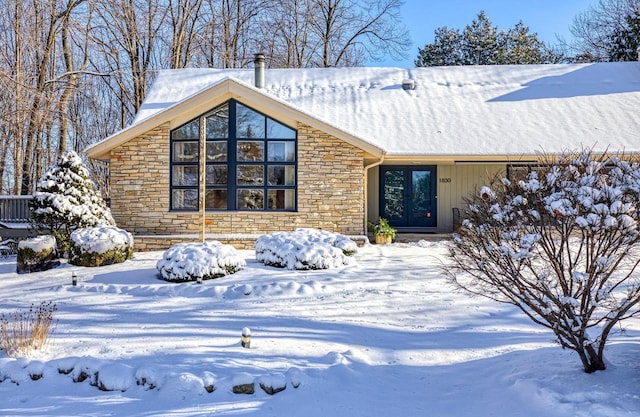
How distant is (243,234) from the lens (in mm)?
12109

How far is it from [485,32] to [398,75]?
1345 centimetres

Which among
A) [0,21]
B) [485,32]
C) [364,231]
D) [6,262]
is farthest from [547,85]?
[0,21]

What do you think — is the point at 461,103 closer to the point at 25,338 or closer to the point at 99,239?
the point at 99,239

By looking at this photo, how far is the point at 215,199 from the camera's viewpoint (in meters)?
12.4

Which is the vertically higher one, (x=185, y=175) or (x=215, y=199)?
(x=185, y=175)

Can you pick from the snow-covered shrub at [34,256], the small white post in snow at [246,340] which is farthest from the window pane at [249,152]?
the small white post in snow at [246,340]

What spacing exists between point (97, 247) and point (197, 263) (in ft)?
8.85

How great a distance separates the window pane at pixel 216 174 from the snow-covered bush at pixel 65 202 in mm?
2715

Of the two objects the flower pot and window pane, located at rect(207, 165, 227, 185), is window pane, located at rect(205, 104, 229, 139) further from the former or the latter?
the flower pot

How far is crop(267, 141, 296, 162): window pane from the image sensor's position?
12.3m

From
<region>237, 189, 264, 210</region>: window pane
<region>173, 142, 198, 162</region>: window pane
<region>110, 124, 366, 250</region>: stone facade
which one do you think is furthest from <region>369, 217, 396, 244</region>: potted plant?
<region>173, 142, 198, 162</region>: window pane

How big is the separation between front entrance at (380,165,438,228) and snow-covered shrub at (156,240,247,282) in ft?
22.9

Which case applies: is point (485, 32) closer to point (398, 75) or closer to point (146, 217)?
point (398, 75)

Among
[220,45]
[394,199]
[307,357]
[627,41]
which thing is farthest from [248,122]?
[627,41]
